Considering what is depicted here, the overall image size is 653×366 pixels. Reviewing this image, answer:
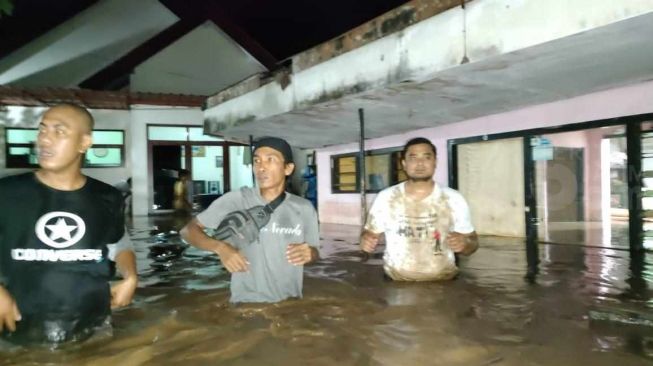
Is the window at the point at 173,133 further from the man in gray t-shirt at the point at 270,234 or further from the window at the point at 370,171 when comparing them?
the man in gray t-shirt at the point at 270,234

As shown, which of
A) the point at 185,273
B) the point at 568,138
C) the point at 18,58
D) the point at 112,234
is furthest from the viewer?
the point at 18,58

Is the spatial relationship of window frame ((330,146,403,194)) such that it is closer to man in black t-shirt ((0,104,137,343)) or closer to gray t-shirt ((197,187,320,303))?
gray t-shirt ((197,187,320,303))

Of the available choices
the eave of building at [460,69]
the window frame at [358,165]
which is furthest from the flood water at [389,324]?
the window frame at [358,165]

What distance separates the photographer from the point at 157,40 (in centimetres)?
1761

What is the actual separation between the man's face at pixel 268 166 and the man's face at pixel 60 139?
1.06 meters

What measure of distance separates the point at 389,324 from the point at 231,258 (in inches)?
50.3

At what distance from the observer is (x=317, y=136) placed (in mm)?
11688

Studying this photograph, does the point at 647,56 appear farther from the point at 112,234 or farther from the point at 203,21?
the point at 203,21

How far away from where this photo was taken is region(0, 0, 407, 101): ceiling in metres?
16.3

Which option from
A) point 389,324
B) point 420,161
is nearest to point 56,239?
point 389,324

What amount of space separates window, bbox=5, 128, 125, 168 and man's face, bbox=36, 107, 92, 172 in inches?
618

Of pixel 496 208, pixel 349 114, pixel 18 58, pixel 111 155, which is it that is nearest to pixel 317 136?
pixel 349 114

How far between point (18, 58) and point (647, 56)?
18445 millimetres

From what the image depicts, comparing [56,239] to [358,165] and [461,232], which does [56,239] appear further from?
[358,165]
